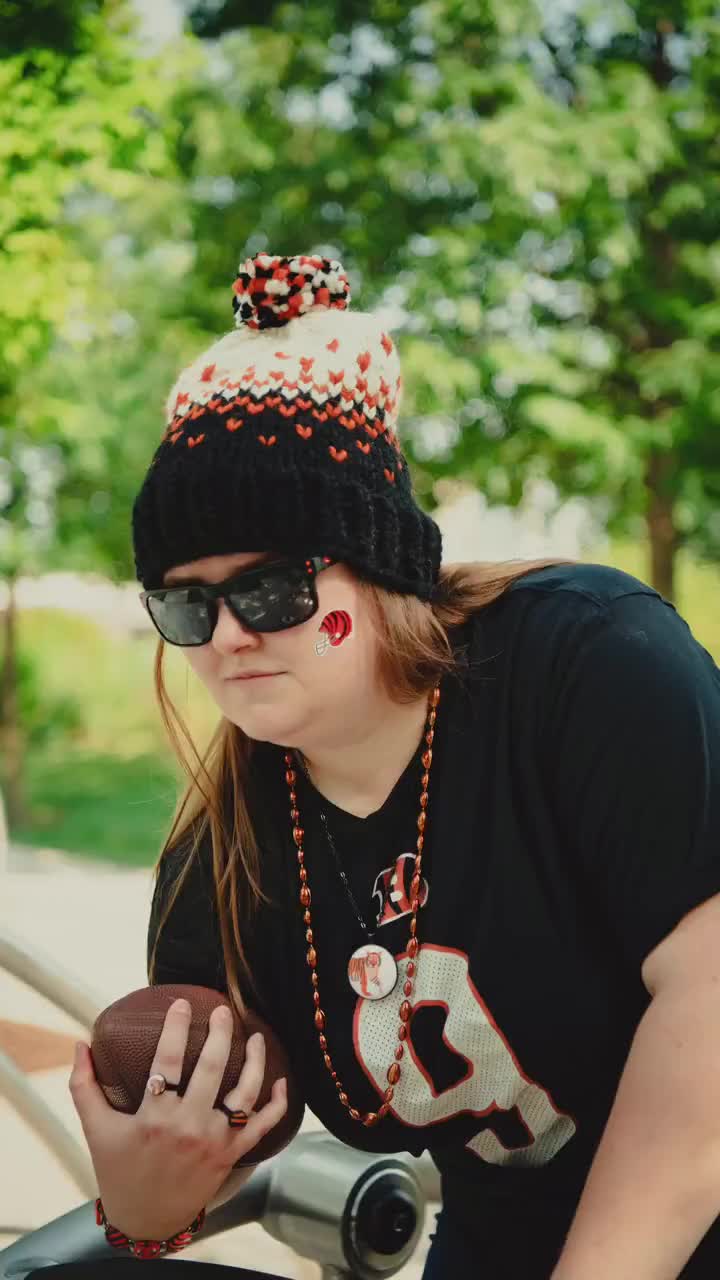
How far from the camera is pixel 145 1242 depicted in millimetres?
1734

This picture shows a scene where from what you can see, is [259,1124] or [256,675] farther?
[259,1124]

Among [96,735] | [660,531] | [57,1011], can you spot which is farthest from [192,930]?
[96,735]

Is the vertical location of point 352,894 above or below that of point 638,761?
below

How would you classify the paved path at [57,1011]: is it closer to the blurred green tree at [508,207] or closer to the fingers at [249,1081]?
the fingers at [249,1081]

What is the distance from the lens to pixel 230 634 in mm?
1520

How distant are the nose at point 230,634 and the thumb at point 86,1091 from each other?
0.55 m

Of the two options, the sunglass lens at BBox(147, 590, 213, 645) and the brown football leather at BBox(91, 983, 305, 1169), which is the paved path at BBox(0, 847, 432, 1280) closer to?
the brown football leather at BBox(91, 983, 305, 1169)

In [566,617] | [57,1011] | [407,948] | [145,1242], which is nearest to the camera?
[566,617]

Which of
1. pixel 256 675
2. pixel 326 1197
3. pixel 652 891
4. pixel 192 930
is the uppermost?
pixel 256 675

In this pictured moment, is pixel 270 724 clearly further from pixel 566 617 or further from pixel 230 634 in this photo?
pixel 566 617

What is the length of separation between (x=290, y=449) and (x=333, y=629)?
214mm

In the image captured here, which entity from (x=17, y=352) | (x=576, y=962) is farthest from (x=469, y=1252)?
(x=17, y=352)

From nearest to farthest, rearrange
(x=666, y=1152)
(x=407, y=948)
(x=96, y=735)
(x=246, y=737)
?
(x=666, y=1152)
(x=407, y=948)
(x=246, y=737)
(x=96, y=735)

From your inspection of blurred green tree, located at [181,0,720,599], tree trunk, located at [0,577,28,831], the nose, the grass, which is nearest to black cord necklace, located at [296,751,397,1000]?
the nose
